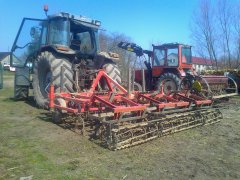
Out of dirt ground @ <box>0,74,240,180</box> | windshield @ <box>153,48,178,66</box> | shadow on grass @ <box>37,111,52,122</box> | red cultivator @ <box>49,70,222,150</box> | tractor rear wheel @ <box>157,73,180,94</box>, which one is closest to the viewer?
dirt ground @ <box>0,74,240,180</box>

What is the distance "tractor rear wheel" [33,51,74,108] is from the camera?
6952 millimetres

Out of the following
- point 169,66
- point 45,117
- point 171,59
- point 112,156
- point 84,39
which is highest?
point 84,39

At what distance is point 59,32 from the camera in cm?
795

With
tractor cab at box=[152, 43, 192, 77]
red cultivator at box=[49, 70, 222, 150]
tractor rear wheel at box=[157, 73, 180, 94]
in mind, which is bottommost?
red cultivator at box=[49, 70, 222, 150]

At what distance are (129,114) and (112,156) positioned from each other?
1.59 metres

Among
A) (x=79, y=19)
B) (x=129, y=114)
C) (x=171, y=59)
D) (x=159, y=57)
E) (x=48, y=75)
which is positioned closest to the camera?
(x=129, y=114)

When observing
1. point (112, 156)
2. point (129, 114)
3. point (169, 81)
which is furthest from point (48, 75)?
point (169, 81)

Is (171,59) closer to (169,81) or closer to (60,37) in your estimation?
(169,81)

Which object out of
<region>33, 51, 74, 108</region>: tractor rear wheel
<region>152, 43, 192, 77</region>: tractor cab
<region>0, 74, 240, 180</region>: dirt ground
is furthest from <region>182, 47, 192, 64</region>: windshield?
<region>0, 74, 240, 180</region>: dirt ground

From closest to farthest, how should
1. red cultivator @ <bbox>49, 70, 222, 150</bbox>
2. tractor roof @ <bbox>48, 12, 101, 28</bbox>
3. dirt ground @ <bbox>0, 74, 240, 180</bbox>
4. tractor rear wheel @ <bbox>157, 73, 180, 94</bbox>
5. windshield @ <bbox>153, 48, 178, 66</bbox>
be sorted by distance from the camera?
1. dirt ground @ <bbox>0, 74, 240, 180</bbox>
2. red cultivator @ <bbox>49, 70, 222, 150</bbox>
3. tractor roof @ <bbox>48, 12, 101, 28</bbox>
4. tractor rear wheel @ <bbox>157, 73, 180, 94</bbox>
5. windshield @ <bbox>153, 48, 178, 66</bbox>

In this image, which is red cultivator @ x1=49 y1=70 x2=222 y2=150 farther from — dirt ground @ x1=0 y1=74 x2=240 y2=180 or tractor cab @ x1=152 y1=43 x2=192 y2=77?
tractor cab @ x1=152 y1=43 x2=192 y2=77

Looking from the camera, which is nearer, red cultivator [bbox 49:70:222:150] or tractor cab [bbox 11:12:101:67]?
red cultivator [bbox 49:70:222:150]

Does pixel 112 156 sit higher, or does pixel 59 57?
pixel 59 57

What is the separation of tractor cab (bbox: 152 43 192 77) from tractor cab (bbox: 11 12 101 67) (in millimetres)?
3836
